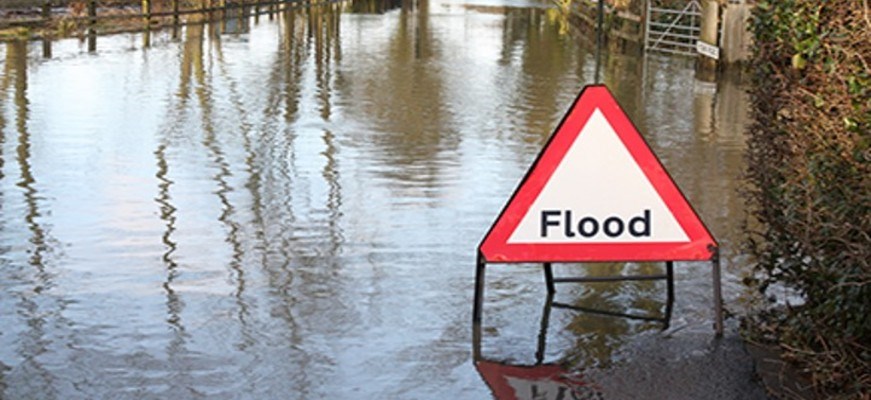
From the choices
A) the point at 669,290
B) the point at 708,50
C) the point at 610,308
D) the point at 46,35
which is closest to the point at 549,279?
the point at 610,308

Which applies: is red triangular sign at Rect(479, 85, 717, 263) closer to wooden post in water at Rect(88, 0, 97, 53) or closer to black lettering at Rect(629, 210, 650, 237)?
black lettering at Rect(629, 210, 650, 237)

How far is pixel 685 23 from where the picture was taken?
31781 millimetres

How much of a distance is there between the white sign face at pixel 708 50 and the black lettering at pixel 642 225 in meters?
19.1

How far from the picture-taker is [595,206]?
6676mm

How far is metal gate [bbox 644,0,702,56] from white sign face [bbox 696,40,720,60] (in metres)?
3.71

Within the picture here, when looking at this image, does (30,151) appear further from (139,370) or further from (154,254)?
(139,370)

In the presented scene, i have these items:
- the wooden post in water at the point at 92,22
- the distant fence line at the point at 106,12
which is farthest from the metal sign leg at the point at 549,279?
the distant fence line at the point at 106,12

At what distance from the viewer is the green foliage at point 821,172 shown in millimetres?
4906

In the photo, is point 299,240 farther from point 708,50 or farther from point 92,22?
point 92,22

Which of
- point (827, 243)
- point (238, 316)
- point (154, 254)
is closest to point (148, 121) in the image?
point (154, 254)

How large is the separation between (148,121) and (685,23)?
17881mm

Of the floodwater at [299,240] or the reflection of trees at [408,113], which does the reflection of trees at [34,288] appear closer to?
the floodwater at [299,240]

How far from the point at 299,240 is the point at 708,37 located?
17957mm

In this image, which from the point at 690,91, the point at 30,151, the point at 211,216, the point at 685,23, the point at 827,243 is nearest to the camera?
the point at 827,243
